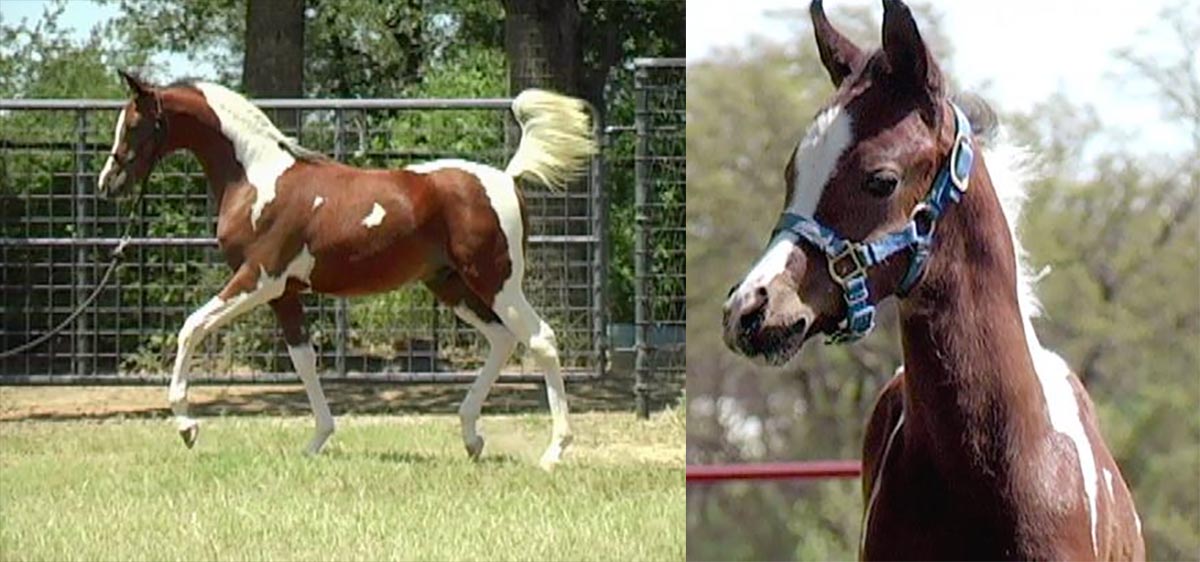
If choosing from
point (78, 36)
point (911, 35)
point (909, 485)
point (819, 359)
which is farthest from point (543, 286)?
point (911, 35)

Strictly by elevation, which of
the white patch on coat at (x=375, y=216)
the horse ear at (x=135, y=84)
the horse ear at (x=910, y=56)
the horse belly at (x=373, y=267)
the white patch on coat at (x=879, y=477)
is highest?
the horse ear at (x=910, y=56)

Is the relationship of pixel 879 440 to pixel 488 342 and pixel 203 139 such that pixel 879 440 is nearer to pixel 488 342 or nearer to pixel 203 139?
pixel 488 342

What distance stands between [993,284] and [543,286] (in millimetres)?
1086

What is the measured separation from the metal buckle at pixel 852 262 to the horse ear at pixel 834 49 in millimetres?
166

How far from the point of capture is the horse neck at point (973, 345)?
1271mm

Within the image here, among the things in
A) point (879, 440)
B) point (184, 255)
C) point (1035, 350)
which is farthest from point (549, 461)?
point (1035, 350)

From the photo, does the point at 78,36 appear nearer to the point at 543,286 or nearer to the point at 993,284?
the point at 543,286

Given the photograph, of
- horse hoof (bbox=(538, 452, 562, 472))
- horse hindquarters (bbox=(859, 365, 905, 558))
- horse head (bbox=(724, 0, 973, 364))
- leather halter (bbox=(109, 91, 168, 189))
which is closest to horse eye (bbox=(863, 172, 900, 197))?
horse head (bbox=(724, 0, 973, 364))

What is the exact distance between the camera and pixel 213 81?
7.34ft

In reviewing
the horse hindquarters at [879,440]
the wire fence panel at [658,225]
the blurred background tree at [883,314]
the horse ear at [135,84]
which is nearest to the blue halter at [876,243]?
the horse hindquarters at [879,440]

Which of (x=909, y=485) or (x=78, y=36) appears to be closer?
(x=909, y=485)

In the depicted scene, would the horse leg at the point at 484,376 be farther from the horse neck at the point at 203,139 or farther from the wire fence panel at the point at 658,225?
the horse neck at the point at 203,139

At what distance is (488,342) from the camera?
231 cm

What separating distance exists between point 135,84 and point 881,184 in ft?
4.41
